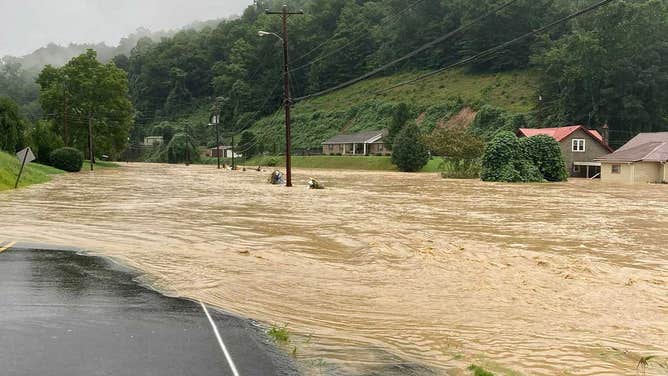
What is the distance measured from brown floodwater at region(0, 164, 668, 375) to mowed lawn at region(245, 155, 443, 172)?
58869mm

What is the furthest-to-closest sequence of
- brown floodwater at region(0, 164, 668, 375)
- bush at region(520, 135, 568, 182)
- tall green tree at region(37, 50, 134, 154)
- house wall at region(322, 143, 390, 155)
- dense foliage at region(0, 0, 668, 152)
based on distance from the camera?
house wall at region(322, 143, 390, 155)
tall green tree at region(37, 50, 134, 154)
dense foliage at region(0, 0, 668, 152)
bush at region(520, 135, 568, 182)
brown floodwater at region(0, 164, 668, 375)

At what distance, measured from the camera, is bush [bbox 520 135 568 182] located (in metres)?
Result: 57.9

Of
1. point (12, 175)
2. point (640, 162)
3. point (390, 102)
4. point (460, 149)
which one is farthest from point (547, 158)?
point (390, 102)

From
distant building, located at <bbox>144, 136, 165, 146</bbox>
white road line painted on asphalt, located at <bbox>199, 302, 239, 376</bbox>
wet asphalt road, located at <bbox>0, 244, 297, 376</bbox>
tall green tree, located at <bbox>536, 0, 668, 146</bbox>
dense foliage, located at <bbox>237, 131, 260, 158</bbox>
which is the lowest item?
white road line painted on asphalt, located at <bbox>199, 302, 239, 376</bbox>

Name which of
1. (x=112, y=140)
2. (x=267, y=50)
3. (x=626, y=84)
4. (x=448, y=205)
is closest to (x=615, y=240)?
(x=448, y=205)

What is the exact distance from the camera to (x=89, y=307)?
25.0 ft

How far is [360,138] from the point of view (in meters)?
105

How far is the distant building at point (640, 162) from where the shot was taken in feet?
181

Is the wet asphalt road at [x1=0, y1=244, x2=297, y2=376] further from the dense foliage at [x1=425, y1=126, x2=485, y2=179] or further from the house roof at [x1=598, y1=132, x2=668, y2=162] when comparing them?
the house roof at [x1=598, y1=132, x2=668, y2=162]

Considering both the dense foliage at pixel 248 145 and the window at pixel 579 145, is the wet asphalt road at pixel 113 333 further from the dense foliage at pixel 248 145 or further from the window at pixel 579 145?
the dense foliage at pixel 248 145

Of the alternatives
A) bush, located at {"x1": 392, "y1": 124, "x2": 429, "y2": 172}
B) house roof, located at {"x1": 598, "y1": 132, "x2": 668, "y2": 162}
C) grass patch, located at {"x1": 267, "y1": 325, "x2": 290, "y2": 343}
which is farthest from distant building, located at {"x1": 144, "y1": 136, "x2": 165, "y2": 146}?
grass patch, located at {"x1": 267, "y1": 325, "x2": 290, "y2": 343}

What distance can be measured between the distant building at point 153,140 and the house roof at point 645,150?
114m

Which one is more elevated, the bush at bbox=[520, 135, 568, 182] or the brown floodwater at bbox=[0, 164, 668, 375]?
the bush at bbox=[520, 135, 568, 182]

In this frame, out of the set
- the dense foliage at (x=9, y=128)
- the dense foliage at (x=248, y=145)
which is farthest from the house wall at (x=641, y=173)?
the dense foliage at (x=248, y=145)
